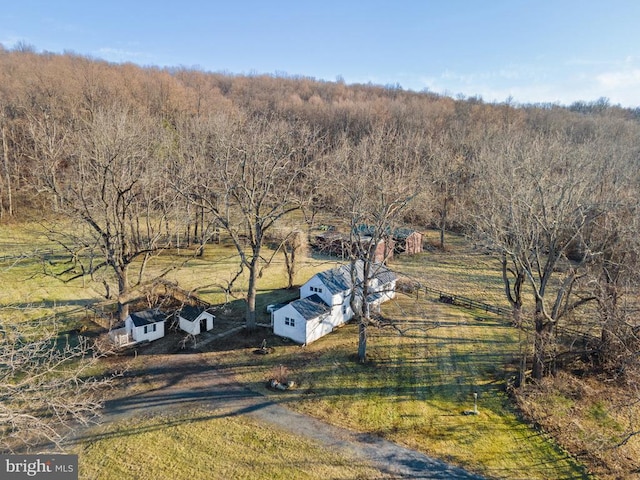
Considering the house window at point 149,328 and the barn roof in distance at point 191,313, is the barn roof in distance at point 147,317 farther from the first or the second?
the barn roof in distance at point 191,313

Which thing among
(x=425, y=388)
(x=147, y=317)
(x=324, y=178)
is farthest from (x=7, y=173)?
(x=425, y=388)

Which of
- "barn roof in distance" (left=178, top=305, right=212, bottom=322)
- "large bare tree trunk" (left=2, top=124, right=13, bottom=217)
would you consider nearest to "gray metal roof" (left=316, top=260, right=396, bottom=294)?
"barn roof in distance" (left=178, top=305, right=212, bottom=322)

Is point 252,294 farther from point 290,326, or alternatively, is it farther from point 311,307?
point 311,307

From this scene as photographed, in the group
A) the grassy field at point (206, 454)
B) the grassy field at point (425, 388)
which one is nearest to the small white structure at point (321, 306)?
the grassy field at point (425, 388)

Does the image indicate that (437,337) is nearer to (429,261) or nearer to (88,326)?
(429,261)

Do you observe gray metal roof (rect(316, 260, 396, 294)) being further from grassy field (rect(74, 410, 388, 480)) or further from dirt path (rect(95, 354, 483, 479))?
grassy field (rect(74, 410, 388, 480))

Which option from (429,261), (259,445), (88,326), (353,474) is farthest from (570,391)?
(88,326)
